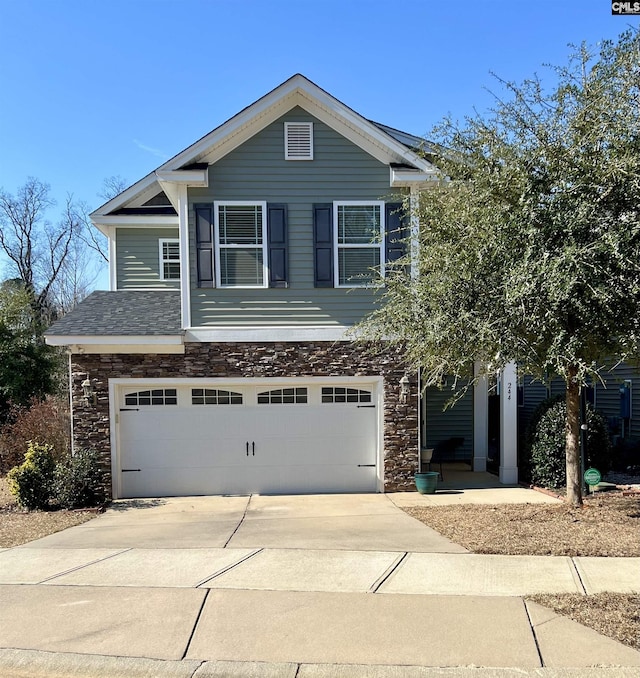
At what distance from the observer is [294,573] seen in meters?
6.06

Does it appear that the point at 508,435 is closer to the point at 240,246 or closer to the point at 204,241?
the point at 240,246

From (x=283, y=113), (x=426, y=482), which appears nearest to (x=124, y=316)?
(x=283, y=113)

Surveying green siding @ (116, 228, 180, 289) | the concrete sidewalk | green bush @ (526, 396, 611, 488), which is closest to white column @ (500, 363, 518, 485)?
green bush @ (526, 396, 611, 488)

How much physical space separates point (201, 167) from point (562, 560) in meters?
8.83

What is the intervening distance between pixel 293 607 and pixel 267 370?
21.1 feet

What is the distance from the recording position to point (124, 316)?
11508 millimetres

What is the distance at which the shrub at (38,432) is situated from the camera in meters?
11.4

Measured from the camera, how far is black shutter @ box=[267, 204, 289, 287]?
11172mm

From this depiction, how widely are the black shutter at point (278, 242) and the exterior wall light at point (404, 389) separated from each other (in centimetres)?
311

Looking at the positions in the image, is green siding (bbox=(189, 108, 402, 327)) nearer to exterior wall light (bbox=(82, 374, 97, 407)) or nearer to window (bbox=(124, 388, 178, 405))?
window (bbox=(124, 388, 178, 405))

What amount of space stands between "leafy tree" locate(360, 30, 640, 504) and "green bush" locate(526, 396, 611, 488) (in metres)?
3.12

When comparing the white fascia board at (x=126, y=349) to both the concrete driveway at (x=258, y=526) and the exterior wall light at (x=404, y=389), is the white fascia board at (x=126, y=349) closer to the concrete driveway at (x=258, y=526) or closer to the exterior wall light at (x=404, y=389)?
the concrete driveway at (x=258, y=526)

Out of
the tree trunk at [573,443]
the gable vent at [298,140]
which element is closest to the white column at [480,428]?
the tree trunk at [573,443]

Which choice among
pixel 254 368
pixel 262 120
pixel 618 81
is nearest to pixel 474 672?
pixel 618 81
